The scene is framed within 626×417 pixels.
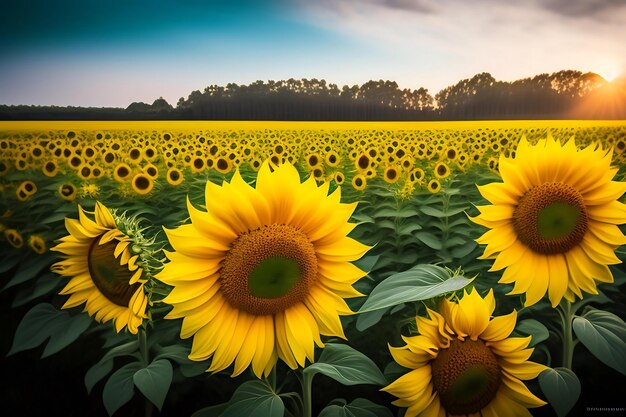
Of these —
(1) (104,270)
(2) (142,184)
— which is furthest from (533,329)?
(2) (142,184)

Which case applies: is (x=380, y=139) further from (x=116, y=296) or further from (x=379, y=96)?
(x=116, y=296)

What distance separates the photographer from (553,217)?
0.73 m

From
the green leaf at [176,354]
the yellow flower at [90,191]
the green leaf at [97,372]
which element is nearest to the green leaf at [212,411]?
the green leaf at [176,354]

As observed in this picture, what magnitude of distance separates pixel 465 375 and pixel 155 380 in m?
0.46

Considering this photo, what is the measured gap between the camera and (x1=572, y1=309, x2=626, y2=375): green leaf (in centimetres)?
73

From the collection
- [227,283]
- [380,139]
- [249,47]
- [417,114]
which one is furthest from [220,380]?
[380,139]

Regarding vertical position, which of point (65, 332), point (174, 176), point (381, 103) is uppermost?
point (381, 103)

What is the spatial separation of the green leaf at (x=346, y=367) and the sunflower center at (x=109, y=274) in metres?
0.28

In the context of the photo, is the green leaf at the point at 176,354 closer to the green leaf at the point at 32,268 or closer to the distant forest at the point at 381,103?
the green leaf at the point at 32,268

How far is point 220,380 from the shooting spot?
92 centimetres

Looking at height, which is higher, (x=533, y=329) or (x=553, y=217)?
(x=553, y=217)

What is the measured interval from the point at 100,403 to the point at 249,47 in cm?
96

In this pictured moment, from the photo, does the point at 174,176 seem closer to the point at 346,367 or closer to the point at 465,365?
the point at 346,367

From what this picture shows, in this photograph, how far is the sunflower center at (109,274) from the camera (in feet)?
1.90
